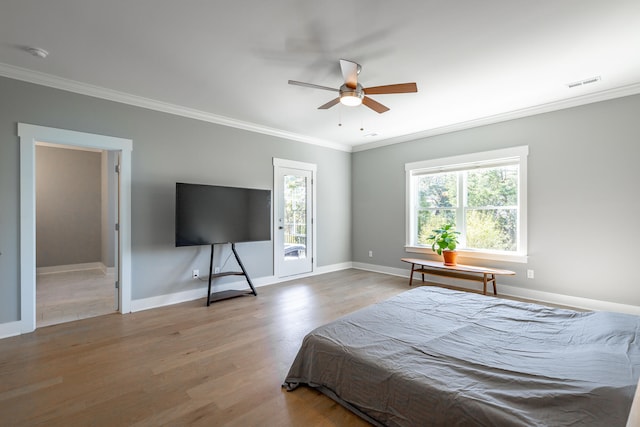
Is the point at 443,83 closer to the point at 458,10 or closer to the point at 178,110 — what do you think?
the point at 458,10

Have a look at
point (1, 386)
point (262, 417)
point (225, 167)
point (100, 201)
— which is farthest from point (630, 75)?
point (100, 201)

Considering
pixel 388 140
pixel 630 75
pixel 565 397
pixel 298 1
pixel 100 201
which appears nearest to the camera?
pixel 565 397

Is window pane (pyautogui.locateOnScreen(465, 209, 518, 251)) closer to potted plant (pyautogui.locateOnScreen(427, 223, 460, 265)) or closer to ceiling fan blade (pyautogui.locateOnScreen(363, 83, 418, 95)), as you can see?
potted plant (pyautogui.locateOnScreen(427, 223, 460, 265))

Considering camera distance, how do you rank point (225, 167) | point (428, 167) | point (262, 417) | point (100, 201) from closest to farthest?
point (262, 417) < point (225, 167) < point (428, 167) < point (100, 201)

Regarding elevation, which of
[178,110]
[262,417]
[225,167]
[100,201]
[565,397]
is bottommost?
[262,417]

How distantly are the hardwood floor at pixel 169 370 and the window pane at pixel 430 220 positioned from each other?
7.77 feet

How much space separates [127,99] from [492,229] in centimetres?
555

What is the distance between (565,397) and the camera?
131cm

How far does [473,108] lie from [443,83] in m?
1.14

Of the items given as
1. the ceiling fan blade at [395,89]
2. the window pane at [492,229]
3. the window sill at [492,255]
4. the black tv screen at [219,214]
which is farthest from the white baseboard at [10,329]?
the window pane at [492,229]

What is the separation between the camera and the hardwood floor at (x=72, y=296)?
143 inches

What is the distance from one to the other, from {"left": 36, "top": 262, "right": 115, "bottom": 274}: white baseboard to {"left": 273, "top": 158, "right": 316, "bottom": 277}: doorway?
3750 millimetres

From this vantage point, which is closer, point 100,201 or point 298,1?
point 298,1

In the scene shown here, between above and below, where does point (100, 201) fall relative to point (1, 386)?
above
